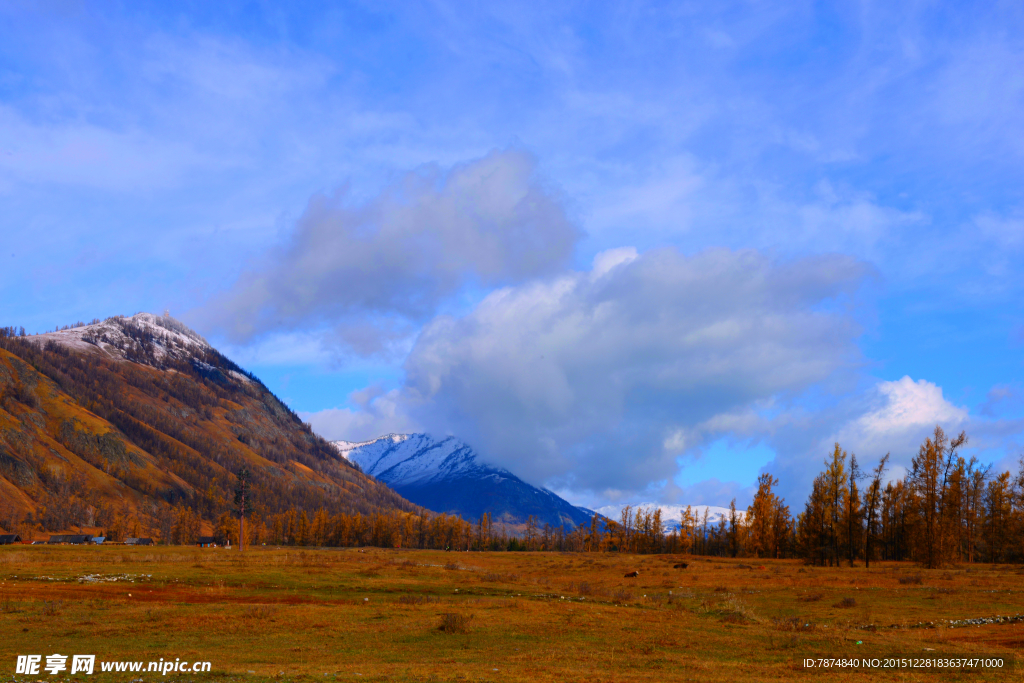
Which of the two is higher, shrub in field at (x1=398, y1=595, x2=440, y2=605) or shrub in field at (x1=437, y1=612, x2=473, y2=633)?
shrub in field at (x1=437, y1=612, x2=473, y2=633)

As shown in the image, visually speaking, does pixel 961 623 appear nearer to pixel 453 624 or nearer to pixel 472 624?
pixel 472 624

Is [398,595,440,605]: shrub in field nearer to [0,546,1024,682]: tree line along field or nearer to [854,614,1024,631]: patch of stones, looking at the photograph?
[0,546,1024,682]: tree line along field

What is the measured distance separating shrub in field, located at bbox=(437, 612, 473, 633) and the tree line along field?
9 centimetres

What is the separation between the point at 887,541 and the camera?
357 feet

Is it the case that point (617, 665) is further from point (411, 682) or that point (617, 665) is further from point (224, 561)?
point (224, 561)

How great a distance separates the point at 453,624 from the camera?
1027 inches

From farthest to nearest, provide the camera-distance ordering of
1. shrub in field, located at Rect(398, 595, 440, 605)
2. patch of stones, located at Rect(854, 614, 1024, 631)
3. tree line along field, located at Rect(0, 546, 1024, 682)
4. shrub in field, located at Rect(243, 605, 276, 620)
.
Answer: shrub in field, located at Rect(398, 595, 440, 605) < patch of stones, located at Rect(854, 614, 1024, 631) < shrub in field, located at Rect(243, 605, 276, 620) < tree line along field, located at Rect(0, 546, 1024, 682)

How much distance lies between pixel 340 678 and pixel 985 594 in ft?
141

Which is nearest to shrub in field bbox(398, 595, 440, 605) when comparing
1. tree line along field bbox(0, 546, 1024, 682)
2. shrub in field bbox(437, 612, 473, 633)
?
tree line along field bbox(0, 546, 1024, 682)

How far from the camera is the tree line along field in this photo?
19281 mm

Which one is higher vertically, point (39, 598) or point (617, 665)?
point (617, 665)

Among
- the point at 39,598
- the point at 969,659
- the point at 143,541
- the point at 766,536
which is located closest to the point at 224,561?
the point at 39,598

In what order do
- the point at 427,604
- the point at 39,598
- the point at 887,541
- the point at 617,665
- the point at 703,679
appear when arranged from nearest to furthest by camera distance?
1. the point at 703,679
2. the point at 617,665
3. the point at 39,598
4. the point at 427,604
5. the point at 887,541

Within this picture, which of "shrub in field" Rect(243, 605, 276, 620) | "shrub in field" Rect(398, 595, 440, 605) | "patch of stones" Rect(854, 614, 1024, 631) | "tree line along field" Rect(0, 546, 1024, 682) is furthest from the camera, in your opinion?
"shrub in field" Rect(398, 595, 440, 605)
